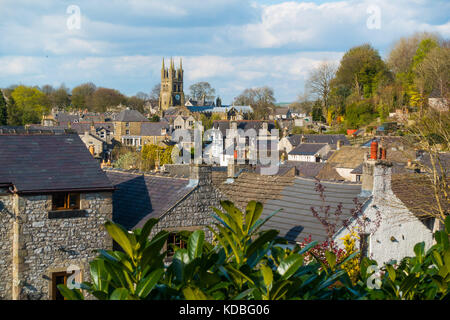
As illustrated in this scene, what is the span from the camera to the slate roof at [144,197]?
16000 millimetres

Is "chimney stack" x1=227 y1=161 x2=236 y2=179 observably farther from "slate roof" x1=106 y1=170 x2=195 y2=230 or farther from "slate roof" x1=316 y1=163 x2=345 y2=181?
"slate roof" x1=316 y1=163 x2=345 y2=181

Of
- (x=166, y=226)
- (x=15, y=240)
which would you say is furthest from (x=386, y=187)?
(x=15, y=240)

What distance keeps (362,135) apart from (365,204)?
166 ft

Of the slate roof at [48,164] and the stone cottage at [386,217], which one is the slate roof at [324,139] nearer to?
the stone cottage at [386,217]

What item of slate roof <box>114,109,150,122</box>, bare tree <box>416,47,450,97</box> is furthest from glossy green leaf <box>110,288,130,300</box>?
slate roof <box>114,109,150,122</box>

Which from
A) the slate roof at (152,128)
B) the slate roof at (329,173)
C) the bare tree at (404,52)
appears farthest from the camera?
the slate roof at (152,128)

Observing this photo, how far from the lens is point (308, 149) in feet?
194

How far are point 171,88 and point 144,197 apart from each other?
136584mm

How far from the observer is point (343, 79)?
75.6 metres

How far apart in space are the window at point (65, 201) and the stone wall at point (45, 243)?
0.16 metres

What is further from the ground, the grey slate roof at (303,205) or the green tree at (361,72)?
the green tree at (361,72)

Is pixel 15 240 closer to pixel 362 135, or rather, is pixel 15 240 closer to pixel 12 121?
pixel 362 135

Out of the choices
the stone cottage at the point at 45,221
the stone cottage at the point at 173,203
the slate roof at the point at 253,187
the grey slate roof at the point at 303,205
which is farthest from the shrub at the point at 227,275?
the slate roof at the point at 253,187

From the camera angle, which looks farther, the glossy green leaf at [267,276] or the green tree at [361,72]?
the green tree at [361,72]
